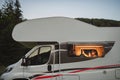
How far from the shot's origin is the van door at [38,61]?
9.17 metres

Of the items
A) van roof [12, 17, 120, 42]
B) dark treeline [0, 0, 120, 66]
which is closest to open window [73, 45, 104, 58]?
van roof [12, 17, 120, 42]

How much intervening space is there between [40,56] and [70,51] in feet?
3.64

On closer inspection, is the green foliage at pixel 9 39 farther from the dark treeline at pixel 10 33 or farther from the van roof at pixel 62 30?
the van roof at pixel 62 30

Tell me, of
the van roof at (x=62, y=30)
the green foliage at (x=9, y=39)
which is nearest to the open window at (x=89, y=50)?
the van roof at (x=62, y=30)

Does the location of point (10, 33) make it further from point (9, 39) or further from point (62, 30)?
point (62, 30)

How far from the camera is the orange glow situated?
30.5ft

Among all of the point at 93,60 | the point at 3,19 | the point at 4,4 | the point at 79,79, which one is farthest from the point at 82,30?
the point at 4,4

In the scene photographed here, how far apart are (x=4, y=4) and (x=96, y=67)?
146ft

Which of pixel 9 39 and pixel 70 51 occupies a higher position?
pixel 70 51

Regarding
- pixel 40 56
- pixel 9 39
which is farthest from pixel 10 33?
pixel 40 56

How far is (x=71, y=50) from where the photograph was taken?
366 inches

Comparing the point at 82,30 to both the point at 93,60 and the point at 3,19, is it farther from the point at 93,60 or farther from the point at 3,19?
the point at 3,19

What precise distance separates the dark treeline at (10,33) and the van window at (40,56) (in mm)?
9087

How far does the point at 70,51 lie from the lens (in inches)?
366
